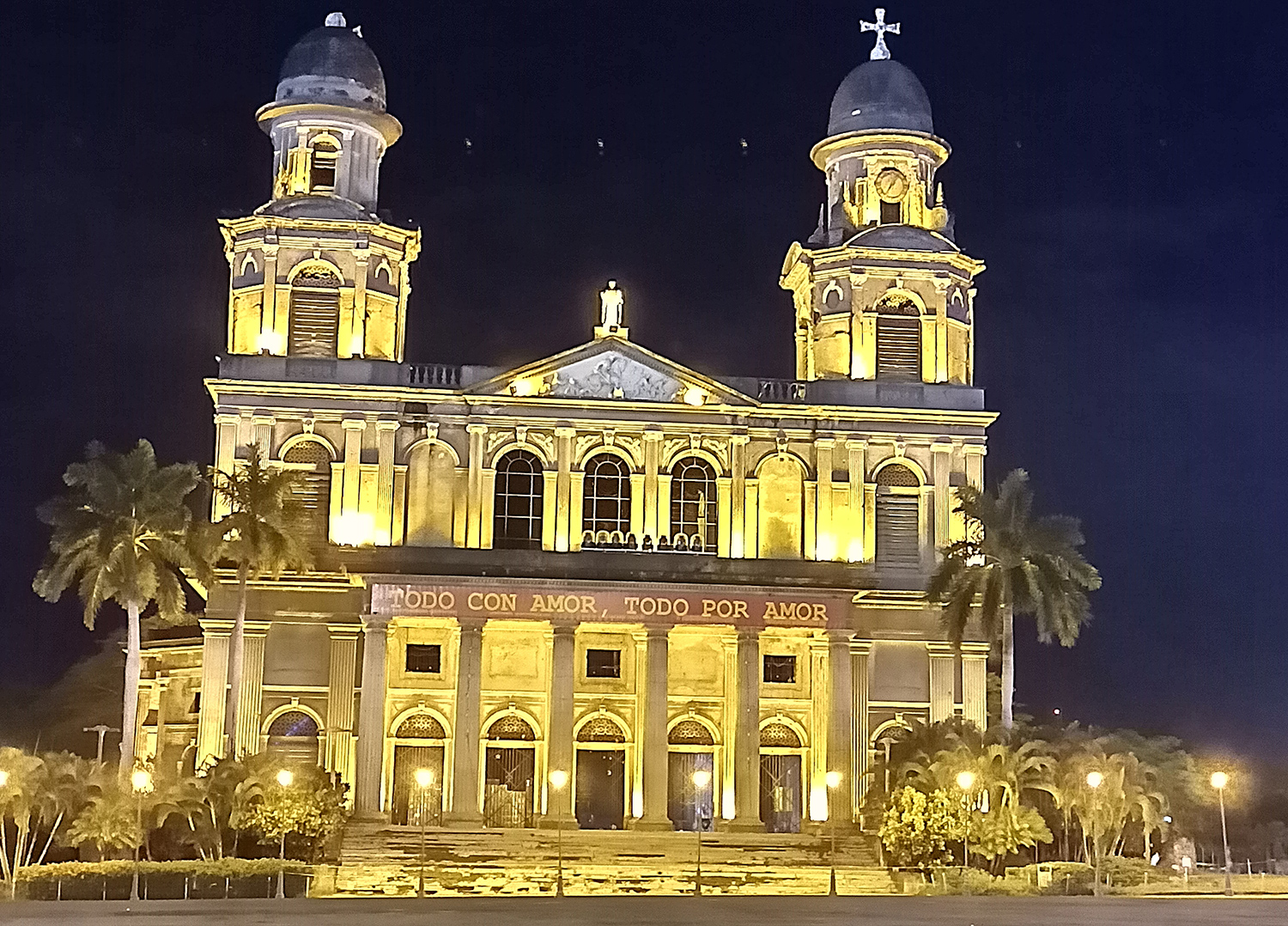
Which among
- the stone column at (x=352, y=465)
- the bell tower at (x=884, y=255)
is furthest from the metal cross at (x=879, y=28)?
the stone column at (x=352, y=465)

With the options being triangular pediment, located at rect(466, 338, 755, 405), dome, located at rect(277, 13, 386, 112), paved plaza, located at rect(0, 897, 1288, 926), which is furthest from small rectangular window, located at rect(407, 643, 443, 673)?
paved plaza, located at rect(0, 897, 1288, 926)

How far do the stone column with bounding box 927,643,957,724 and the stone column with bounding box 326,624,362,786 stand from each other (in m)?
17.5

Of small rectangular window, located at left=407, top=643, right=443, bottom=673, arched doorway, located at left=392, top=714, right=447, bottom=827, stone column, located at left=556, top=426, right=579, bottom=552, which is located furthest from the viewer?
stone column, located at left=556, top=426, right=579, bottom=552

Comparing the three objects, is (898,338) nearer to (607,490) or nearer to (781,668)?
(607,490)

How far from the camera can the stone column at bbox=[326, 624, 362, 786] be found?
2398 inches

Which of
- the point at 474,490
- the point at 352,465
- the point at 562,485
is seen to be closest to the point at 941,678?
the point at 562,485

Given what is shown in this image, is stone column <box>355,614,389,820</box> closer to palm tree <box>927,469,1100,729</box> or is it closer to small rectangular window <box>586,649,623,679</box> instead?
small rectangular window <box>586,649,623,679</box>

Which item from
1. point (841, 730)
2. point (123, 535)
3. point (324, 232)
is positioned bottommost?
point (841, 730)

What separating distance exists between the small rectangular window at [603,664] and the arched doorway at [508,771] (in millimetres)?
2587

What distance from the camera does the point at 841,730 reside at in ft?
199

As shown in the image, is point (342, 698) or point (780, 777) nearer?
point (342, 698)

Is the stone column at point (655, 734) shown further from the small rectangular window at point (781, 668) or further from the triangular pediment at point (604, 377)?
the triangular pediment at point (604, 377)

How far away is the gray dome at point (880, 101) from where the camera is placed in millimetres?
67875

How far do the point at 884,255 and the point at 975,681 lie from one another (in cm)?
1394
